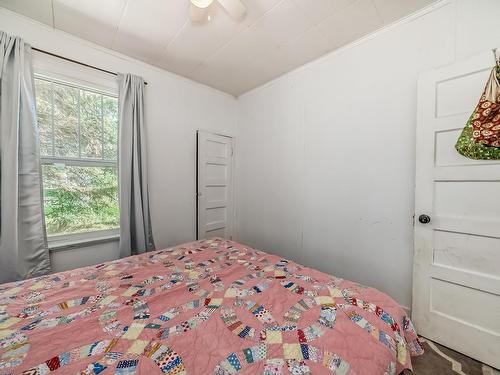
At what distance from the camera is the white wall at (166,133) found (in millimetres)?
2170

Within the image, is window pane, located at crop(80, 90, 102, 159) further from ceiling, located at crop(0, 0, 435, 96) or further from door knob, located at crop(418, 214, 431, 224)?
door knob, located at crop(418, 214, 431, 224)

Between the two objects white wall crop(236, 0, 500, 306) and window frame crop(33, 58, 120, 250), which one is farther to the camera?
window frame crop(33, 58, 120, 250)

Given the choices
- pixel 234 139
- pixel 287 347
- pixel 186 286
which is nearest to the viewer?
pixel 287 347

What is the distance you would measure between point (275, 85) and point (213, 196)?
178 cm

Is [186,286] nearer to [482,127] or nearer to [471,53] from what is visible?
[482,127]

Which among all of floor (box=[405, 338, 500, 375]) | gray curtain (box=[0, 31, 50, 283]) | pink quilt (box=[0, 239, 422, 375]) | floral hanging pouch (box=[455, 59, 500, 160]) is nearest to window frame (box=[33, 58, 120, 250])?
gray curtain (box=[0, 31, 50, 283])

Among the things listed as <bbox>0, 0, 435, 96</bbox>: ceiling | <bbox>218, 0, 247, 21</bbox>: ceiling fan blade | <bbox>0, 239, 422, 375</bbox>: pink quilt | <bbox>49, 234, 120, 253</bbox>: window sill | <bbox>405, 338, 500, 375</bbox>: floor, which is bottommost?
<bbox>405, 338, 500, 375</bbox>: floor

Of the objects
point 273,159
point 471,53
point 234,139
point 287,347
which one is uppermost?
point 471,53

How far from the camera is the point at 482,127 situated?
54.4 inches

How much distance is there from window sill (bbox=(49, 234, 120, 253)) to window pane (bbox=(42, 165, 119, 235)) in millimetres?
100

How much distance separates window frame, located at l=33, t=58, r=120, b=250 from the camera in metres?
1.98

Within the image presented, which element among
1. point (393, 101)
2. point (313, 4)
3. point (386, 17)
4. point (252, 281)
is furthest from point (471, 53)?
point (252, 281)

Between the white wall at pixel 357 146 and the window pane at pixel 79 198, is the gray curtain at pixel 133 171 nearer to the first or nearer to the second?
the window pane at pixel 79 198

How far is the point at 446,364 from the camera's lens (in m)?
1.43
